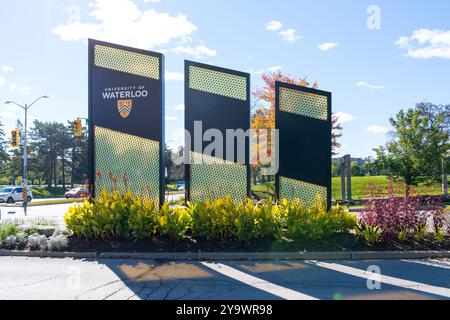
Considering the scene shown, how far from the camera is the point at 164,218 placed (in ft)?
28.2

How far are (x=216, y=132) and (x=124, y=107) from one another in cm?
261

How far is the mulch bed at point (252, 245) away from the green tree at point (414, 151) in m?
18.2

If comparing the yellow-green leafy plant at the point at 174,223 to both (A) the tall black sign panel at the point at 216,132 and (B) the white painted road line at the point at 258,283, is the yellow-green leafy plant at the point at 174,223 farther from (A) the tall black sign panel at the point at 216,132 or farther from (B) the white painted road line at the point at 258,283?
(B) the white painted road line at the point at 258,283

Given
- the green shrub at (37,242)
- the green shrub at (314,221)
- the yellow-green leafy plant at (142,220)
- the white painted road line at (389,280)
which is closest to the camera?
the white painted road line at (389,280)

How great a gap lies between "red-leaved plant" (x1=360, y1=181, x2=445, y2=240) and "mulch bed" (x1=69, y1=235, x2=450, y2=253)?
0.94ft

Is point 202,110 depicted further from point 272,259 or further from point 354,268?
point 354,268

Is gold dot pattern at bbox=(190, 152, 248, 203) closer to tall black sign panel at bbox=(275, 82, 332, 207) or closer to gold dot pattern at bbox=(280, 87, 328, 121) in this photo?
tall black sign panel at bbox=(275, 82, 332, 207)

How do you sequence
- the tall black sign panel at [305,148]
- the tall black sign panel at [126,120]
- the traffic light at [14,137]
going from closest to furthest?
the tall black sign panel at [305,148], the tall black sign panel at [126,120], the traffic light at [14,137]

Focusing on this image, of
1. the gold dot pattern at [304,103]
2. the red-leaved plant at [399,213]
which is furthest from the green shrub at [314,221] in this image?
the gold dot pattern at [304,103]

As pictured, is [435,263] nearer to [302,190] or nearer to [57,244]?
[302,190]

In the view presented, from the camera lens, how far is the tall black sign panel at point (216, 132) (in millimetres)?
9648

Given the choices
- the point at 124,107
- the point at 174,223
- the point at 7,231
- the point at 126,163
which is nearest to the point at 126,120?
the point at 124,107

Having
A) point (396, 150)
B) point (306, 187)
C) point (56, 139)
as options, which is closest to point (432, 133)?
point (396, 150)
